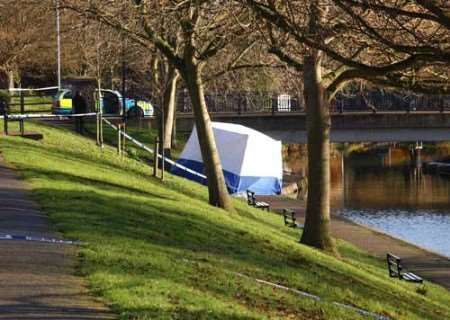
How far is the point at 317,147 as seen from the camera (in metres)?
21.2

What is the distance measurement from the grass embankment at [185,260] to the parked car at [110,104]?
19.7 metres

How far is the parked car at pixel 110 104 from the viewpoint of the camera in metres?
48.1

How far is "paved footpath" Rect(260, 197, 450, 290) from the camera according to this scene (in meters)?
24.9

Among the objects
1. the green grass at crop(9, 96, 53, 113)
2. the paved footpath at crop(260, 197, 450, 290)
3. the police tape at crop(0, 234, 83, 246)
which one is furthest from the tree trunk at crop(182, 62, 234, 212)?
the green grass at crop(9, 96, 53, 113)

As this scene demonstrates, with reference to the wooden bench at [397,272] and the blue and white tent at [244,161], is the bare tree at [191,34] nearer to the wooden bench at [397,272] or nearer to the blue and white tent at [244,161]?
the wooden bench at [397,272]

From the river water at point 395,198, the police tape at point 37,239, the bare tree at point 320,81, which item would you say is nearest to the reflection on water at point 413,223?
the river water at point 395,198

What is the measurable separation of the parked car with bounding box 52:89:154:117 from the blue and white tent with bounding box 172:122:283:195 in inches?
203

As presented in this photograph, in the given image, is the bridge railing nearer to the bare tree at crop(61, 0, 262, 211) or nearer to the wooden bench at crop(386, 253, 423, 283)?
the bare tree at crop(61, 0, 262, 211)

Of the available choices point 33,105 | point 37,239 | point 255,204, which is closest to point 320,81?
point 37,239

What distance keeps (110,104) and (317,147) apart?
33822 millimetres

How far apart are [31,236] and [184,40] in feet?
38.3

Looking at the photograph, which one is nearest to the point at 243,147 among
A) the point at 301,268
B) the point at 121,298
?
the point at 301,268

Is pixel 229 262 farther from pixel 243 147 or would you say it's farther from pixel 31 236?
pixel 243 147

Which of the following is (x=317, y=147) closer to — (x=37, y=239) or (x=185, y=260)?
(x=185, y=260)
